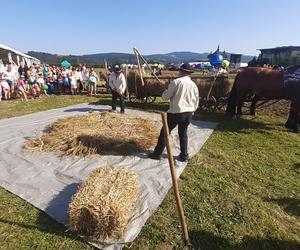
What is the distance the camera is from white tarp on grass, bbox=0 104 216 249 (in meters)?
4.11

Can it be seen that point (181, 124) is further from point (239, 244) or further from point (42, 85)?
point (42, 85)

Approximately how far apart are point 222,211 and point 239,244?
2.13ft

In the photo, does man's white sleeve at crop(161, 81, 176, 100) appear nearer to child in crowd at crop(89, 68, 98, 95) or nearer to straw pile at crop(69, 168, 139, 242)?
straw pile at crop(69, 168, 139, 242)

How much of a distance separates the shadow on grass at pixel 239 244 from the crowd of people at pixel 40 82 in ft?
38.6

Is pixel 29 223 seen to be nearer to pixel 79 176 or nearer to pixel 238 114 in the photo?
pixel 79 176

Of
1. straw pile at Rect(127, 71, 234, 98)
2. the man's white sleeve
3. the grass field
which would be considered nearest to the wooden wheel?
straw pile at Rect(127, 71, 234, 98)

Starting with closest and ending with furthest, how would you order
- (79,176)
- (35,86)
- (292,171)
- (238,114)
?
1. (79,176)
2. (292,171)
3. (238,114)
4. (35,86)

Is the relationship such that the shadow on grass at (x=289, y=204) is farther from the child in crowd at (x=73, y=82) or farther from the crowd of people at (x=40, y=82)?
the child in crowd at (x=73, y=82)

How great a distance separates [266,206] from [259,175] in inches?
43.8

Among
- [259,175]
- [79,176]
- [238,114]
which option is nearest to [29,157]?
[79,176]

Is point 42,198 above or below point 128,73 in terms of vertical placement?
below

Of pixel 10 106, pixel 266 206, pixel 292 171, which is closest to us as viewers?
pixel 266 206

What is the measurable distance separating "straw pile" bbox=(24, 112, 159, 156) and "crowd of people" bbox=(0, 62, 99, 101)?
7343mm

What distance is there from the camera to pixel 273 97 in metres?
8.71
